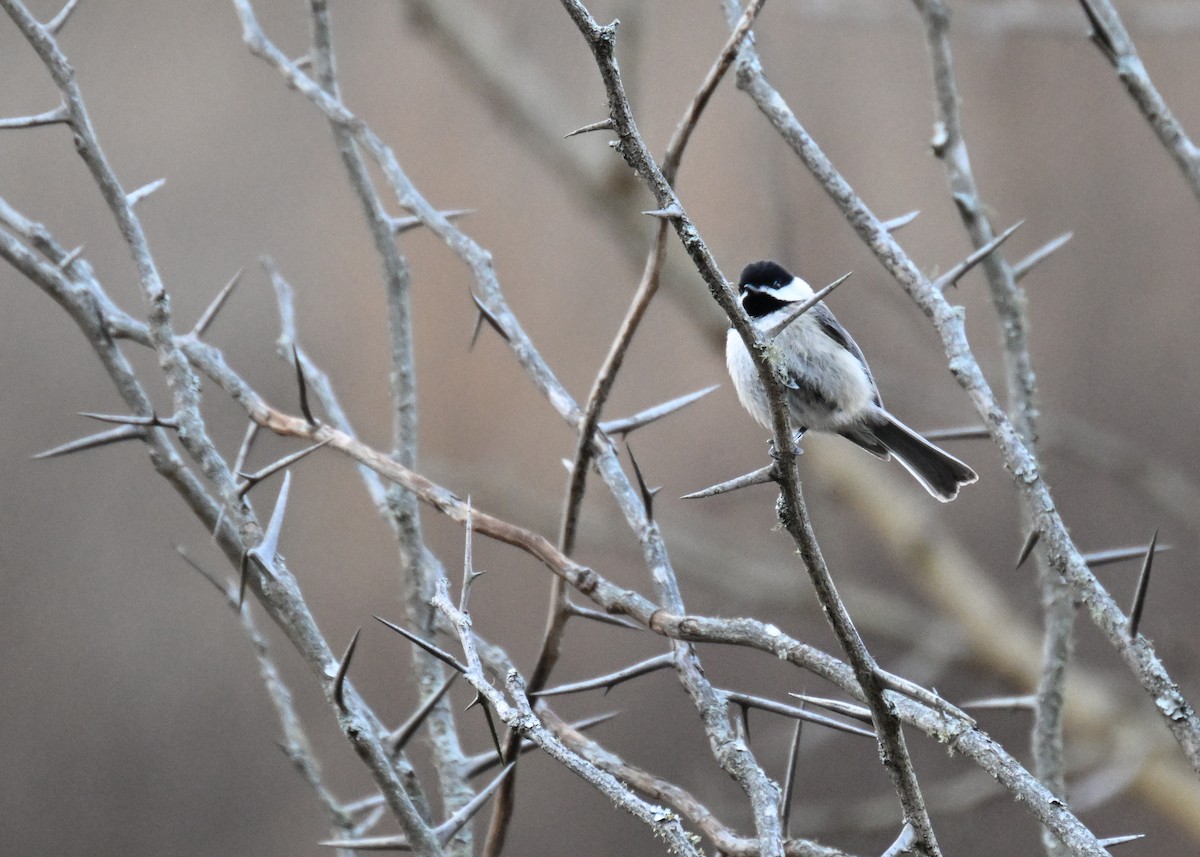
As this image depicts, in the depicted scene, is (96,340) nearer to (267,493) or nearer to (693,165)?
(267,493)

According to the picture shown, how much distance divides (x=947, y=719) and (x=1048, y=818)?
0.13 m

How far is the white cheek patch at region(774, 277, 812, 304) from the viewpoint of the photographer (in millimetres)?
2678

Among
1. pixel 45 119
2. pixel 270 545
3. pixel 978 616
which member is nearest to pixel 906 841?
pixel 270 545

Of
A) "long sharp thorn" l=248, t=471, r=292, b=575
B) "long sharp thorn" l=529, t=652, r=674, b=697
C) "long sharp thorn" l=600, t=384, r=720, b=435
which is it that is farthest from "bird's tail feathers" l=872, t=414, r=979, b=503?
"long sharp thorn" l=248, t=471, r=292, b=575

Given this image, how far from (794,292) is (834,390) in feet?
1.25

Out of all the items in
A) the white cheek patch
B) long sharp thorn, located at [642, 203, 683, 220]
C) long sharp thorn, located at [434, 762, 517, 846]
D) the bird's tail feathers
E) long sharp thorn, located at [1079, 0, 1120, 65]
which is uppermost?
long sharp thorn, located at [1079, 0, 1120, 65]

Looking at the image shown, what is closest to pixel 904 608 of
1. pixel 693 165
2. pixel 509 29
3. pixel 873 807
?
pixel 873 807

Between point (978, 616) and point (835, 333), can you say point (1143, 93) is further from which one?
point (978, 616)

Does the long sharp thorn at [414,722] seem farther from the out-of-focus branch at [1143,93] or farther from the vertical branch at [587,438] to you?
the out-of-focus branch at [1143,93]

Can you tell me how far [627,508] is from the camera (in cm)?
179

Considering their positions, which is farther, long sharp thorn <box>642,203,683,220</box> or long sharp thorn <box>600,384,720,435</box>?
long sharp thorn <box>600,384,720,435</box>

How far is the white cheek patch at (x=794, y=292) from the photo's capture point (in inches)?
105

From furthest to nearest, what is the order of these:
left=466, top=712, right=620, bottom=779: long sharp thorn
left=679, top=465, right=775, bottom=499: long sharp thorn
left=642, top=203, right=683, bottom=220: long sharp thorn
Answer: left=466, top=712, right=620, bottom=779: long sharp thorn, left=679, top=465, right=775, bottom=499: long sharp thorn, left=642, top=203, right=683, bottom=220: long sharp thorn

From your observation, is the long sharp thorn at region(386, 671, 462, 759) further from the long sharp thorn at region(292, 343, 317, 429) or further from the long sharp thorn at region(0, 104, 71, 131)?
the long sharp thorn at region(0, 104, 71, 131)
